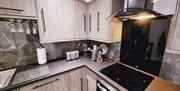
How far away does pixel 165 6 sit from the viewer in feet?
3.07

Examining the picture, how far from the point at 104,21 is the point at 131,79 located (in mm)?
816

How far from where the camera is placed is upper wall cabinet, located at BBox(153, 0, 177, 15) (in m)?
0.89

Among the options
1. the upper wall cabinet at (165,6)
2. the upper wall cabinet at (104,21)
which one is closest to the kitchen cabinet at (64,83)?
the upper wall cabinet at (104,21)

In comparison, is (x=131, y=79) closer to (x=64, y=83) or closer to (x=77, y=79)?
(x=77, y=79)

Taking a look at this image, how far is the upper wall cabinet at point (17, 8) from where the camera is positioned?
0.93 m

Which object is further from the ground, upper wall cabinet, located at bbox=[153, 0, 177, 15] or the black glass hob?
upper wall cabinet, located at bbox=[153, 0, 177, 15]

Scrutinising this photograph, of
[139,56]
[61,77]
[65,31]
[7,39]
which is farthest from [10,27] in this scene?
[139,56]

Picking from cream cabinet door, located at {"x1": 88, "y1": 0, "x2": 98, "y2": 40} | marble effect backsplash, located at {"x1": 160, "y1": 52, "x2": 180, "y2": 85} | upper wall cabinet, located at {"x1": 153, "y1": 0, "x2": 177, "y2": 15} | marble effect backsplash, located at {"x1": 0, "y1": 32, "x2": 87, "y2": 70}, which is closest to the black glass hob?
marble effect backsplash, located at {"x1": 160, "y1": 52, "x2": 180, "y2": 85}

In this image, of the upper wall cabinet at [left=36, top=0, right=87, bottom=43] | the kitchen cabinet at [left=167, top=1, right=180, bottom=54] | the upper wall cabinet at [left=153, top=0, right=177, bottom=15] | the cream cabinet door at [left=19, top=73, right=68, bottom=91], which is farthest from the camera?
the upper wall cabinet at [left=36, top=0, right=87, bottom=43]

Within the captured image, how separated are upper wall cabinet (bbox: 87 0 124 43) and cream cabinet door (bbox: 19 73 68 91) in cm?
78

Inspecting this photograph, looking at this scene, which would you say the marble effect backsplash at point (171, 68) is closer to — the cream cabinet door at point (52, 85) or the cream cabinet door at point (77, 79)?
the cream cabinet door at point (77, 79)

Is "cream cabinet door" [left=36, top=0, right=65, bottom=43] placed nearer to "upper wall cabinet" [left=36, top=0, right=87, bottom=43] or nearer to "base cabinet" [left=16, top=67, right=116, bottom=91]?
"upper wall cabinet" [left=36, top=0, right=87, bottom=43]

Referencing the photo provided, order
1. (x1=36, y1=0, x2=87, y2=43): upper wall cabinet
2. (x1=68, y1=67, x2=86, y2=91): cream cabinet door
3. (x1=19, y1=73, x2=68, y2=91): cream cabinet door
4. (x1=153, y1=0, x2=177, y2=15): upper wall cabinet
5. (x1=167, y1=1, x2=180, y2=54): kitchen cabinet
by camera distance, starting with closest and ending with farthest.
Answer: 1. (x1=167, y1=1, x2=180, y2=54): kitchen cabinet
2. (x1=153, y1=0, x2=177, y2=15): upper wall cabinet
3. (x1=19, y1=73, x2=68, y2=91): cream cabinet door
4. (x1=36, y1=0, x2=87, y2=43): upper wall cabinet
5. (x1=68, y1=67, x2=86, y2=91): cream cabinet door

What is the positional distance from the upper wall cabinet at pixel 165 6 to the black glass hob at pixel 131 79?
2.44 feet
